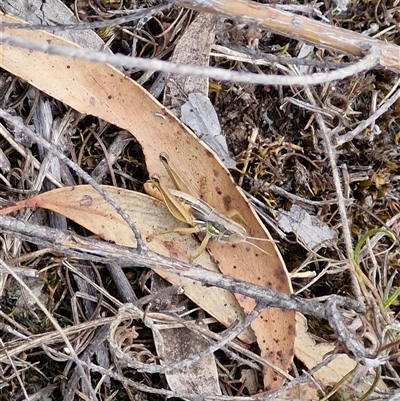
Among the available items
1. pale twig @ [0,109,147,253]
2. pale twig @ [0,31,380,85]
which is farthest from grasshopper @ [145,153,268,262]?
pale twig @ [0,31,380,85]

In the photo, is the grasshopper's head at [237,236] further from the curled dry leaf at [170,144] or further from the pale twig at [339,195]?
the pale twig at [339,195]

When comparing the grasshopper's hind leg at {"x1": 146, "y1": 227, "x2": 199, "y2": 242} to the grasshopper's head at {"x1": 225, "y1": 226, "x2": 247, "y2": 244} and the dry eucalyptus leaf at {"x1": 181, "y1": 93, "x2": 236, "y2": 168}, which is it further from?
the dry eucalyptus leaf at {"x1": 181, "y1": 93, "x2": 236, "y2": 168}

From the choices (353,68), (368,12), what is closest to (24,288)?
(353,68)

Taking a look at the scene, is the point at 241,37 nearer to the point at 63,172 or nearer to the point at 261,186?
the point at 261,186

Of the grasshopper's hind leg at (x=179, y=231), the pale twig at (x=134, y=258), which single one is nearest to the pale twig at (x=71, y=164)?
the pale twig at (x=134, y=258)

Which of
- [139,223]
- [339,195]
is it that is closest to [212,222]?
[139,223]
